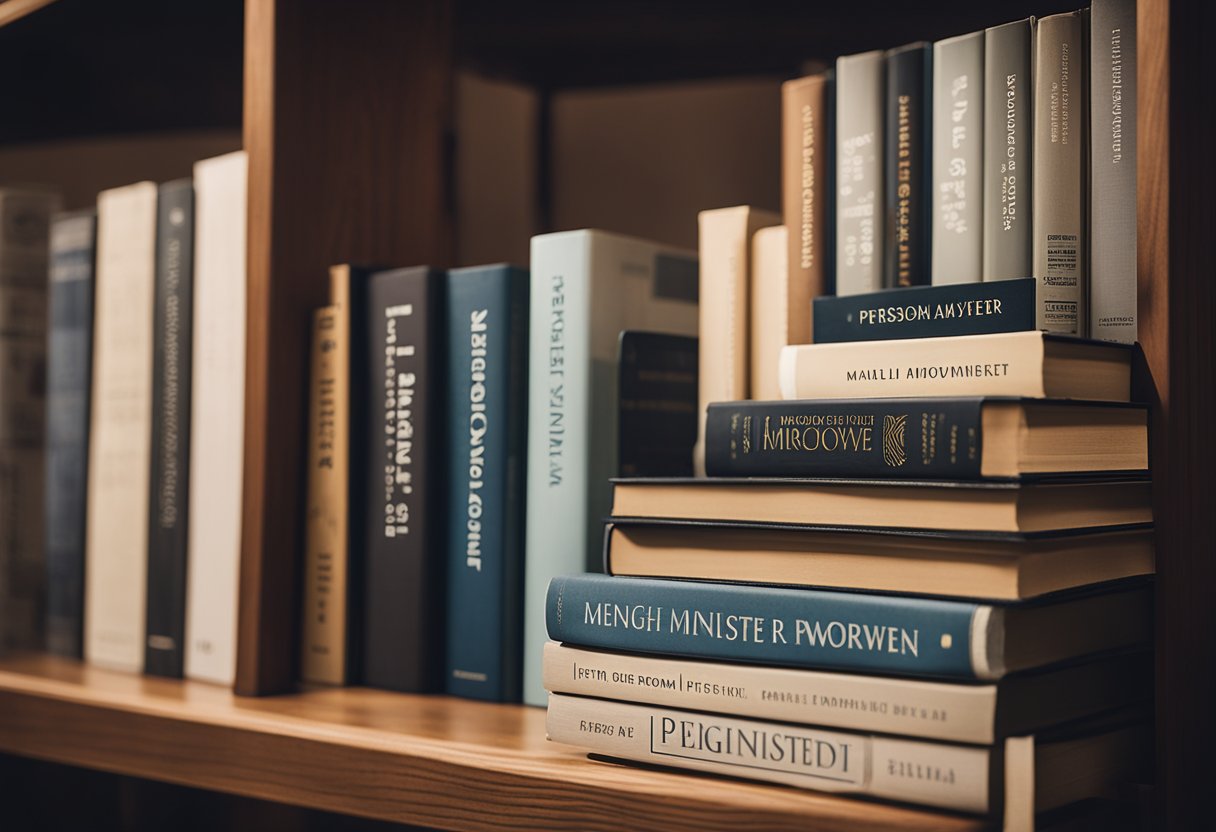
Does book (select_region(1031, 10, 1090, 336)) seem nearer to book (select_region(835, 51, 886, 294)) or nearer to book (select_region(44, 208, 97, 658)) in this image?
book (select_region(835, 51, 886, 294))

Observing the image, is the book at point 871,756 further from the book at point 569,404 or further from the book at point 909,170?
the book at point 909,170

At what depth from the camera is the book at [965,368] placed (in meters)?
0.61

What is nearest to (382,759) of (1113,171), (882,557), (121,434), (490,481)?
(490,481)

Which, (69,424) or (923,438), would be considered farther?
(69,424)

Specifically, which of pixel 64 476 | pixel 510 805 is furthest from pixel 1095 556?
pixel 64 476

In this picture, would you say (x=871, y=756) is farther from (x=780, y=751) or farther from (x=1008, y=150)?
(x=1008, y=150)

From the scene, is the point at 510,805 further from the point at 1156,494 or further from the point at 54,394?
the point at 54,394

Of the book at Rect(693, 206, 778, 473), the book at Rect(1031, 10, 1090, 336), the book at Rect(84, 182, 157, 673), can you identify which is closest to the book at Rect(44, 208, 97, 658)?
the book at Rect(84, 182, 157, 673)

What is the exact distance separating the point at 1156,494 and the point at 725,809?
0.88 feet

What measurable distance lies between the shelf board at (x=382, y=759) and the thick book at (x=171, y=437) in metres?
0.04

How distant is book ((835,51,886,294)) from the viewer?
0.75 m

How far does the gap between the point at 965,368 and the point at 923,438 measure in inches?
2.0

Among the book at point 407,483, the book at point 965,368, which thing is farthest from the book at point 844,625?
the book at point 407,483

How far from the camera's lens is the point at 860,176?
0.76 meters
